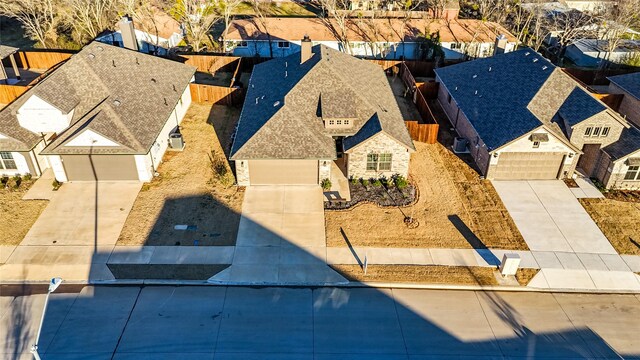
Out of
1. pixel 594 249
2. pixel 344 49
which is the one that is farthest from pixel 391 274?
pixel 344 49

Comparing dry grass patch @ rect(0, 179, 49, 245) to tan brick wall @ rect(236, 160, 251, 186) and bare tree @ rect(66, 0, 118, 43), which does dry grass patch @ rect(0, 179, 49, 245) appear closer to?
tan brick wall @ rect(236, 160, 251, 186)

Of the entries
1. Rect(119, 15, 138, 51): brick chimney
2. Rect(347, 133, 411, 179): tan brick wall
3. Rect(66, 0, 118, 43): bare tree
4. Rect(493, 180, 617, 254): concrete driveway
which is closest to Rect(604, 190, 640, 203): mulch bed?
Rect(493, 180, 617, 254): concrete driveway

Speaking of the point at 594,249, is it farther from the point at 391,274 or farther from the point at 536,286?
the point at 391,274

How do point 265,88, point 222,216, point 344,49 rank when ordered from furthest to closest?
point 344,49 → point 265,88 → point 222,216

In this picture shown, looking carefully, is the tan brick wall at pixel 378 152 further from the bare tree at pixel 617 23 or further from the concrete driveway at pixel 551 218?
the bare tree at pixel 617 23

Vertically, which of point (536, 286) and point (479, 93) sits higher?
point (479, 93)

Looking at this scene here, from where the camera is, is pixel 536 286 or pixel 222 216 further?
pixel 222 216

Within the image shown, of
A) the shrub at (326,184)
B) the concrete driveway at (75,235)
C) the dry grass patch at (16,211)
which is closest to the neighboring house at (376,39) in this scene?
the shrub at (326,184)
